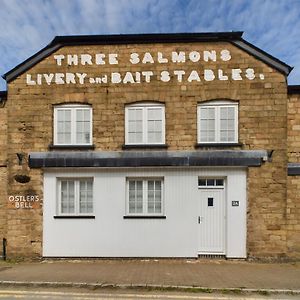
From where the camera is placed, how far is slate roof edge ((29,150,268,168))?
1034 cm

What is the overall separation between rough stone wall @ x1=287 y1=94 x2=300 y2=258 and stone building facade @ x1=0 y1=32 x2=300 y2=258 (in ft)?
0.11

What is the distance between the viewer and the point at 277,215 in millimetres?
10297

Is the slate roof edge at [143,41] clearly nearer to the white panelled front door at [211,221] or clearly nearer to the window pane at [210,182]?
the window pane at [210,182]

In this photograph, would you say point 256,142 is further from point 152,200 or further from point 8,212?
point 8,212

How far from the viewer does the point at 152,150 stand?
10.6 m

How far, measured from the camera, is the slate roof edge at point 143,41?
10570 millimetres

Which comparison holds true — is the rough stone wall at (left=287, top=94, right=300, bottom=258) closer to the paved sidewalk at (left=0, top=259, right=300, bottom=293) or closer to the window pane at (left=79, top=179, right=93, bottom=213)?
the paved sidewalk at (left=0, top=259, right=300, bottom=293)

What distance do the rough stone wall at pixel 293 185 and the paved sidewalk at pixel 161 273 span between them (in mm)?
711

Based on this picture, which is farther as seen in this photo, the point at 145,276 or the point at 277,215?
the point at 277,215

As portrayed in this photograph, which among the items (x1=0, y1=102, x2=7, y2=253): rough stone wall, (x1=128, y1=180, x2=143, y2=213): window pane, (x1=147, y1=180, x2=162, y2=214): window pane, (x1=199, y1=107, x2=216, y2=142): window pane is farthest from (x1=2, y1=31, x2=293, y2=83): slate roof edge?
(x1=147, y1=180, x2=162, y2=214): window pane

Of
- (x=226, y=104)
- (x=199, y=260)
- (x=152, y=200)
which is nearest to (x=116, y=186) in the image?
(x=152, y=200)

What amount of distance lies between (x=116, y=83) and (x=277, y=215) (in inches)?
269

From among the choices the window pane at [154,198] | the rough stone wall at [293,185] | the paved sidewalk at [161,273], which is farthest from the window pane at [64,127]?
the rough stone wall at [293,185]

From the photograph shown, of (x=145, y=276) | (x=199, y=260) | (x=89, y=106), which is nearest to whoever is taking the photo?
(x=145, y=276)
